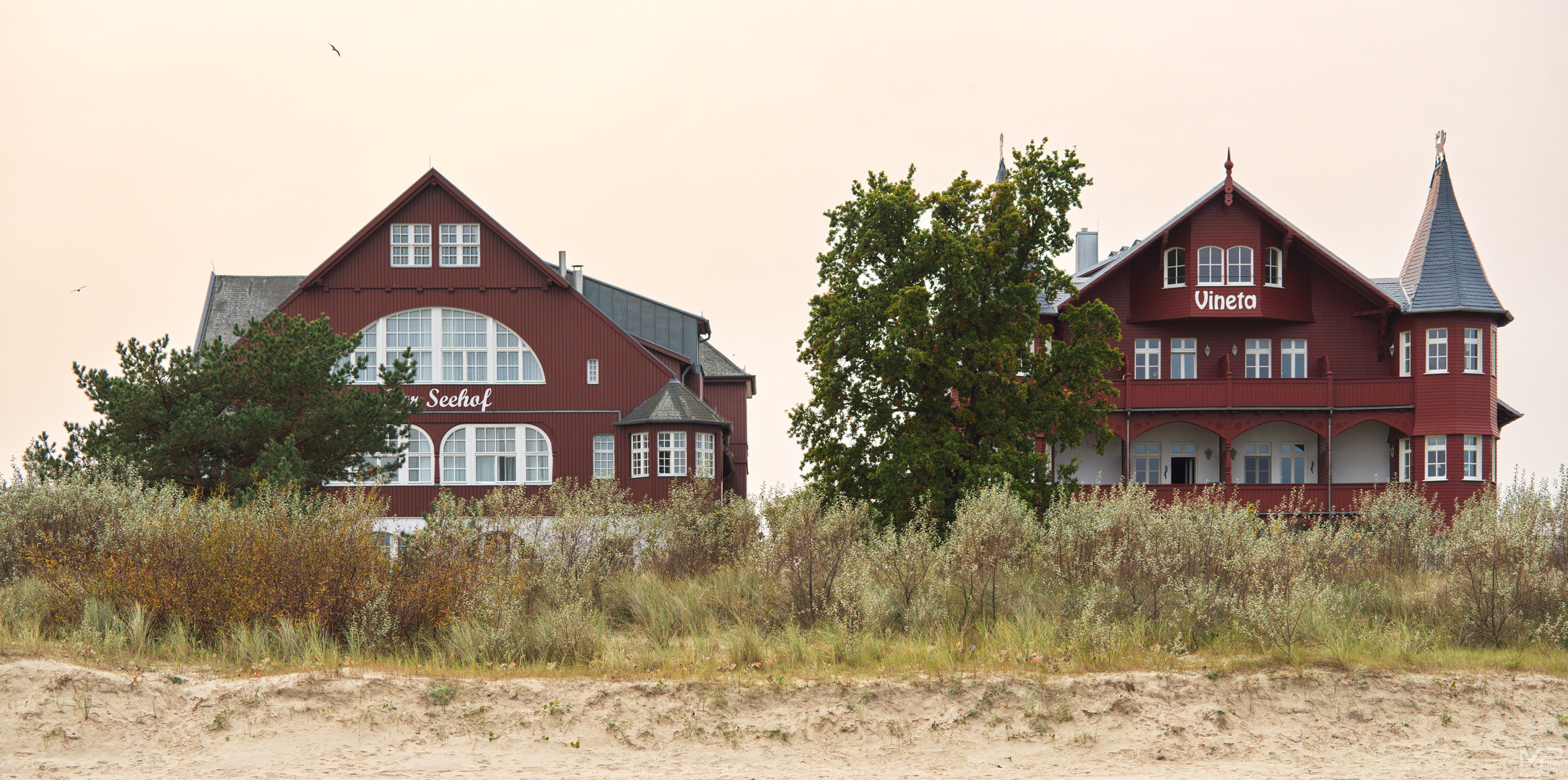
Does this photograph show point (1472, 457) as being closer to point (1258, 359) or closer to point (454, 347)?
point (1258, 359)

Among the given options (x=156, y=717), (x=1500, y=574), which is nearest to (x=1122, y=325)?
(x=1500, y=574)

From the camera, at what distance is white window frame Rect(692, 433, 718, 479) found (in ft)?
116

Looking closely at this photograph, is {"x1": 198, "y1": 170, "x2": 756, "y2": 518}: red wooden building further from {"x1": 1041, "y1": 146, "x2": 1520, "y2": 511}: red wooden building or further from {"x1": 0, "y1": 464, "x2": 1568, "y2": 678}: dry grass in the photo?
{"x1": 0, "y1": 464, "x2": 1568, "y2": 678}: dry grass

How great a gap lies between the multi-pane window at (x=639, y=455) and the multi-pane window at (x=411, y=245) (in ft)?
24.0

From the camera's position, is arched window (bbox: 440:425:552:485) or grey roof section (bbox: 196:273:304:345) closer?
arched window (bbox: 440:425:552:485)

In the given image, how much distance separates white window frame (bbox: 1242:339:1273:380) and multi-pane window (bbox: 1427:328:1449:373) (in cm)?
399

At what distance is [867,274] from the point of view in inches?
1104

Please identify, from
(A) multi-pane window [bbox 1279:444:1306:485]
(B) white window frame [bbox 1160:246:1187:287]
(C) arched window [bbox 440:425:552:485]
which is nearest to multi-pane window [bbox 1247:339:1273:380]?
(A) multi-pane window [bbox 1279:444:1306:485]

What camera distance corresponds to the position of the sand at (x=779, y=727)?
12664mm

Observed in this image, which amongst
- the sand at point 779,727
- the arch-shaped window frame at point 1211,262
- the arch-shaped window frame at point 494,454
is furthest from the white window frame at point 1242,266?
the sand at point 779,727

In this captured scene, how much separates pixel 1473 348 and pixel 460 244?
2731cm

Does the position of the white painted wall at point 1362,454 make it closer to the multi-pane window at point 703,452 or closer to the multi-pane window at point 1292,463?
the multi-pane window at point 1292,463

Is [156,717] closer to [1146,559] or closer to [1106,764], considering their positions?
[1106,764]

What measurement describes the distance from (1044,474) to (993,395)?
1932mm
